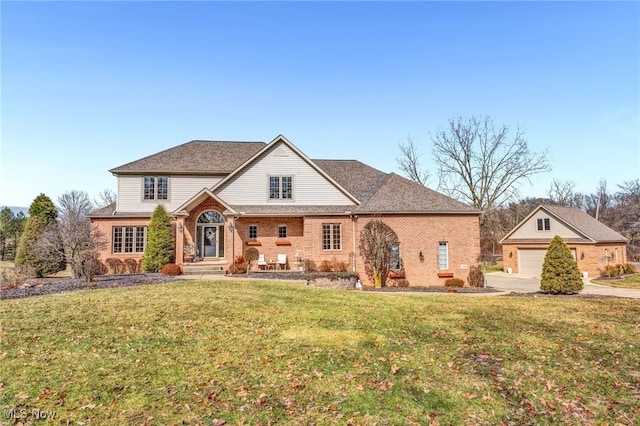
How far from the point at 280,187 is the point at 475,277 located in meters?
12.7

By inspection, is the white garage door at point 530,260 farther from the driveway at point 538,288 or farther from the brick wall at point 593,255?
the driveway at point 538,288

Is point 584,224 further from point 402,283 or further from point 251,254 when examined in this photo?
point 251,254

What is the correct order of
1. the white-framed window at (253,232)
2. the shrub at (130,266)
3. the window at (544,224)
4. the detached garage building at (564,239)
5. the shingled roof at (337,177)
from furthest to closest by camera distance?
the window at (544,224) → the detached garage building at (564,239) → the shrub at (130,266) → the white-framed window at (253,232) → the shingled roof at (337,177)

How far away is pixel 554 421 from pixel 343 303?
288 inches

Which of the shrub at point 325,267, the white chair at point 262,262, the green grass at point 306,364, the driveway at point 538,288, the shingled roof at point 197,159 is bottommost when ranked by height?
the driveway at point 538,288

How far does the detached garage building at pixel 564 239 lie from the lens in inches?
1144

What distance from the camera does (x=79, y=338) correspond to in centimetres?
745

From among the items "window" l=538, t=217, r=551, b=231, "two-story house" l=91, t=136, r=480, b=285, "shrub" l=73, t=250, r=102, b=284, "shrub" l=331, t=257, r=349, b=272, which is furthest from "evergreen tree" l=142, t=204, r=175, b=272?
"window" l=538, t=217, r=551, b=231

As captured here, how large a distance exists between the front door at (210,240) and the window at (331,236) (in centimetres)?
672

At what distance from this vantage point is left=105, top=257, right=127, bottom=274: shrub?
21.3 m

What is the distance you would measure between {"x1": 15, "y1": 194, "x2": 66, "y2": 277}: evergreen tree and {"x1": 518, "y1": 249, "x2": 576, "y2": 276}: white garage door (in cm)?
3483

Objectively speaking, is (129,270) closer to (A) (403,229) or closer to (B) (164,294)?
(B) (164,294)

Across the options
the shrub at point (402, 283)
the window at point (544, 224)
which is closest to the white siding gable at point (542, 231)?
the window at point (544, 224)

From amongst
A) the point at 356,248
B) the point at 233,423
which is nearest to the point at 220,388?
the point at 233,423
